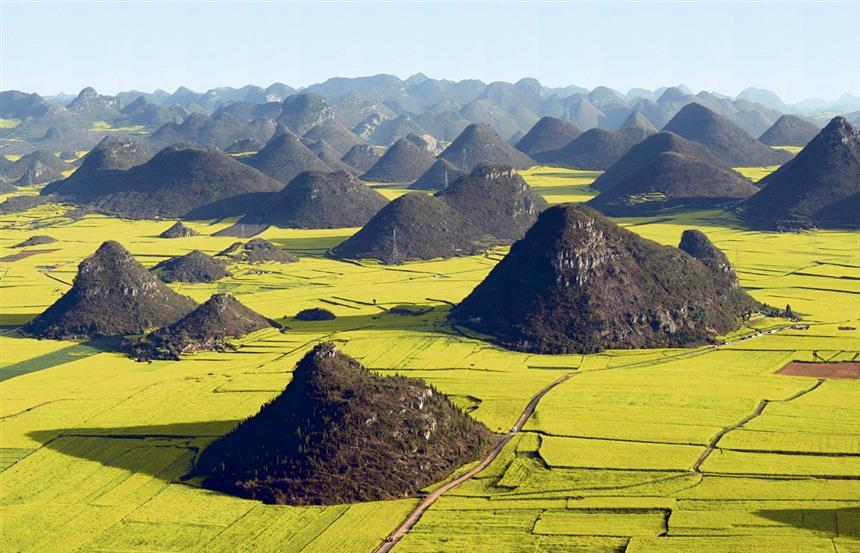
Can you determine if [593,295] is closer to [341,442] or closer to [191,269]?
[341,442]

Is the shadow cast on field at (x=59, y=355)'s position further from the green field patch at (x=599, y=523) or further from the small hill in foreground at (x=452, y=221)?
the small hill in foreground at (x=452, y=221)

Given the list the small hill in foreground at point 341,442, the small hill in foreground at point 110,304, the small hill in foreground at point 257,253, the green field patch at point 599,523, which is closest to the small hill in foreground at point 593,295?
the small hill in foreground at point 341,442

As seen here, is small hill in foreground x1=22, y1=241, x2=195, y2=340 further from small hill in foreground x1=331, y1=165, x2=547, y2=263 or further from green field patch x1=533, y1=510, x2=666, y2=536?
green field patch x1=533, y1=510, x2=666, y2=536

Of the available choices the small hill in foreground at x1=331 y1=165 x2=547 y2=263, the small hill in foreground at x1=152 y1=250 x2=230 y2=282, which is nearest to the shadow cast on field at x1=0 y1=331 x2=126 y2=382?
the small hill in foreground at x1=152 y1=250 x2=230 y2=282

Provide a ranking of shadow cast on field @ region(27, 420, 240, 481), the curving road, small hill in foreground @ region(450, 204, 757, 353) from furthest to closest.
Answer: small hill in foreground @ region(450, 204, 757, 353) → shadow cast on field @ region(27, 420, 240, 481) → the curving road

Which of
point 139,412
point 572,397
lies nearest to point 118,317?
point 139,412

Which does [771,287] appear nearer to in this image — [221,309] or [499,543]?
[221,309]

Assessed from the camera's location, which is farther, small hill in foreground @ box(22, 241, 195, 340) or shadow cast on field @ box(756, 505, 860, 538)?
small hill in foreground @ box(22, 241, 195, 340)

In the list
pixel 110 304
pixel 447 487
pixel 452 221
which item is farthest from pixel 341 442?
pixel 452 221
